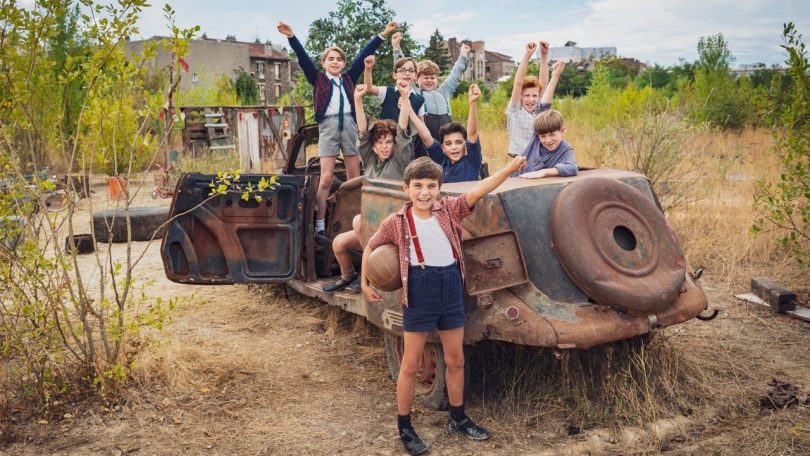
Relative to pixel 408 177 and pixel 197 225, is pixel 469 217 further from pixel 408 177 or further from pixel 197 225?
pixel 197 225

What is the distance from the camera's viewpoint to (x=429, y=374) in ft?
15.1

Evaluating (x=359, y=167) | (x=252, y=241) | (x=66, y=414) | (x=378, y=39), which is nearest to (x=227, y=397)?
(x=66, y=414)

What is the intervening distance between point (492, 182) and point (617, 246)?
2.89ft

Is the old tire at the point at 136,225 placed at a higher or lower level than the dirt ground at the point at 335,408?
higher

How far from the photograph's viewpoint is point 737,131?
1938 centimetres

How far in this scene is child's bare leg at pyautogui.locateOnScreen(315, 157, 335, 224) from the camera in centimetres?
630

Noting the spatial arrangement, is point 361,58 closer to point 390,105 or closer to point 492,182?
point 390,105

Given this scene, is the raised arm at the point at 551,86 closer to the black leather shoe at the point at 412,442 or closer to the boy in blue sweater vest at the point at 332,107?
the boy in blue sweater vest at the point at 332,107

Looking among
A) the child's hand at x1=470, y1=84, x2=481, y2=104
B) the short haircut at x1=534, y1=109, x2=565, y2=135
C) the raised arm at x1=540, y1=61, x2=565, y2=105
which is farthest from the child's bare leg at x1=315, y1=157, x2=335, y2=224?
the short haircut at x1=534, y1=109, x2=565, y2=135

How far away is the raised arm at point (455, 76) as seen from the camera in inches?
275

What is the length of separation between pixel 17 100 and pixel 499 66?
87829 mm

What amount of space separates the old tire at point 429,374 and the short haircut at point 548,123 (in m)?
1.63

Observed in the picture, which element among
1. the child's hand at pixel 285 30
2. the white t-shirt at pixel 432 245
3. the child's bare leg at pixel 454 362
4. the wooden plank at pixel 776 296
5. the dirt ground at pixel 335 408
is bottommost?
the dirt ground at pixel 335 408

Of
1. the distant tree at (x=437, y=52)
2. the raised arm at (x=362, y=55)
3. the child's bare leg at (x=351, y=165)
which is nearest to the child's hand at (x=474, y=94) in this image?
the child's bare leg at (x=351, y=165)
